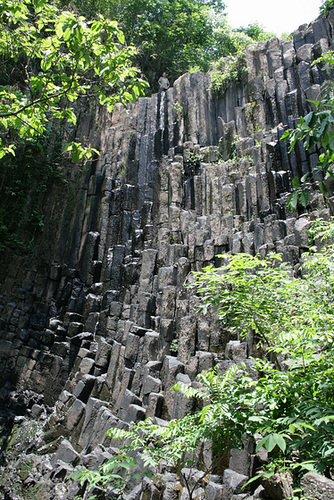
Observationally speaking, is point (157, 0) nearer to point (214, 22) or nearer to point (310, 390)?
point (214, 22)

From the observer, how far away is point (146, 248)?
8.80 metres

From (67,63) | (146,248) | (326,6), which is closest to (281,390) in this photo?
(67,63)

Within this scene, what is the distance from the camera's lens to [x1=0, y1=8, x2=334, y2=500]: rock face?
6.25 metres

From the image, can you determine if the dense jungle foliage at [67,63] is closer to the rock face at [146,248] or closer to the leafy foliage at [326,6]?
the rock face at [146,248]

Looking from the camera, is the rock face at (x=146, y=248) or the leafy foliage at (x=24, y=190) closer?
the rock face at (x=146, y=248)

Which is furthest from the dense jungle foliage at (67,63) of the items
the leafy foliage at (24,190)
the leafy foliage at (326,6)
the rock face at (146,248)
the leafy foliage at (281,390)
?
the leafy foliage at (281,390)

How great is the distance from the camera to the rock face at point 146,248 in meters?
6.25

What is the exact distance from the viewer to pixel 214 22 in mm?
17844

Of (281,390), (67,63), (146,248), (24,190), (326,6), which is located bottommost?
(281,390)

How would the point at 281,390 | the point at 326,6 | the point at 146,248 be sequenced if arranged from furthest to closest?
the point at 326,6 → the point at 146,248 → the point at 281,390

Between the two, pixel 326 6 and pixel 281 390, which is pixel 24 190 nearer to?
pixel 326 6

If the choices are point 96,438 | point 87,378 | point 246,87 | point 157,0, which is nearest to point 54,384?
point 87,378

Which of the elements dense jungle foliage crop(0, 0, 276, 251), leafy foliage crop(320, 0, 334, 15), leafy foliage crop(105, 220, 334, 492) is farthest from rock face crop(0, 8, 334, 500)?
leafy foliage crop(105, 220, 334, 492)

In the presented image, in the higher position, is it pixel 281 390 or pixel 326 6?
pixel 326 6
